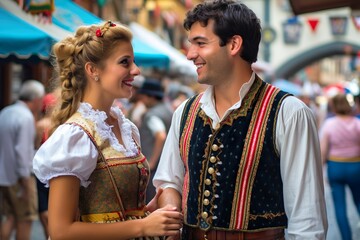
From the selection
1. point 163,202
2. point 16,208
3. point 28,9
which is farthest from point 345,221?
point 163,202

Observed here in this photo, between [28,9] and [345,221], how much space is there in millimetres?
4180

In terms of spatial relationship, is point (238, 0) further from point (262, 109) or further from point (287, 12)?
point (287, 12)

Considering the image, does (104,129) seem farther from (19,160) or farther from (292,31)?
(292,31)

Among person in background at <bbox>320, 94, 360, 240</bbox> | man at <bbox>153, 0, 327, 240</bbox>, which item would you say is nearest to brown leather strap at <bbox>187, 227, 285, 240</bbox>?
man at <bbox>153, 0, 327, 240</bbox>

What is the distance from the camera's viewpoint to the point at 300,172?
10.3ft

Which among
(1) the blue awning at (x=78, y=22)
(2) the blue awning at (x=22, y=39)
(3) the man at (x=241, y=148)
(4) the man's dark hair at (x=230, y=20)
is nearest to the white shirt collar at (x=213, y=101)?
(3) the man at (x=241, y=148)

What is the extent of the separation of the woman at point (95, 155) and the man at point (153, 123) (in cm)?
460

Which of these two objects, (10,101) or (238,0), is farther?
(10,101)

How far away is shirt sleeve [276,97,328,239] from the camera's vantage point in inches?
122

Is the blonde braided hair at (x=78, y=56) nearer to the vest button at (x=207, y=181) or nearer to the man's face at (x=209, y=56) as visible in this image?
the man's face at (x=209, y=56)

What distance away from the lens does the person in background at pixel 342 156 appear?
8.55 m

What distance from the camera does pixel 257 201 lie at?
3182 mm

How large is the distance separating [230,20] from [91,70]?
64 cm

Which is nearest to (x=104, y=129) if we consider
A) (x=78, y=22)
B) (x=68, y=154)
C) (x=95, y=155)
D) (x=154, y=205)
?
(x=95, y=155)
